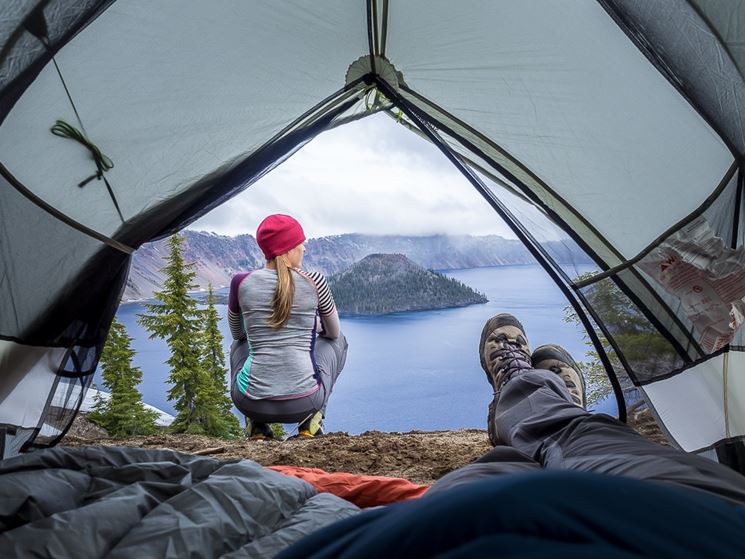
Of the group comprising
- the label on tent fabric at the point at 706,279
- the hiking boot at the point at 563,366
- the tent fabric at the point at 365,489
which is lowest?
the tent fabric at the point at 365,489

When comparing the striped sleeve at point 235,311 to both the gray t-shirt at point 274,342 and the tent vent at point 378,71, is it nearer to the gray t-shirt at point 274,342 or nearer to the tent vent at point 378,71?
the gray t-shirt at point 274,342

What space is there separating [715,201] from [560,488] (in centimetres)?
121

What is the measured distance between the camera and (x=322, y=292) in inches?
94.7

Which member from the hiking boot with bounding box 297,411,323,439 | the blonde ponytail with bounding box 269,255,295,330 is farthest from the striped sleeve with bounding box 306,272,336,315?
the hiking boot with bounding box 297,411,323,439

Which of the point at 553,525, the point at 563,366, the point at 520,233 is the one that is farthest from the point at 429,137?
the point at 553,525

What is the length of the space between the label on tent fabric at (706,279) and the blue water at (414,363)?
1083mm

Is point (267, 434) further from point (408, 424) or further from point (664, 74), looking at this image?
point (664, 74)

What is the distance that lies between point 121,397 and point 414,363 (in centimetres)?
179

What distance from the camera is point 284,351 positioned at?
230 cm

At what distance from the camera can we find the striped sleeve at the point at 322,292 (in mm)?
2398

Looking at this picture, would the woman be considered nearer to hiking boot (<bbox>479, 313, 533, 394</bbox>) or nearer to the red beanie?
the red beanie

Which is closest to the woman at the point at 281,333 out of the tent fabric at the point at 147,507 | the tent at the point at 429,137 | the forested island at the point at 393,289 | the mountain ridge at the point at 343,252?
the tent at the point at 429,137

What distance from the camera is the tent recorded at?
4.35 ft

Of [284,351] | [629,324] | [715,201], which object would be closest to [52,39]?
[284,351]
